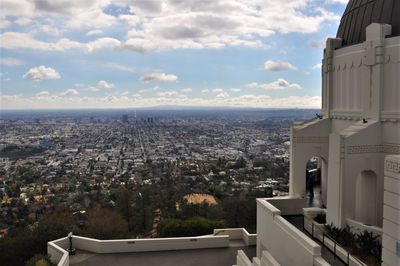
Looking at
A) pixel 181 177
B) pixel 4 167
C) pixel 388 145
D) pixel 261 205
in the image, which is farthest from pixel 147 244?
pixel 4 167

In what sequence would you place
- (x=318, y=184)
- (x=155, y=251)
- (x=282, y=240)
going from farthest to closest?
1. (x=155, y=251)
2. (x=318, y=184)
3. (x=282, y=240)

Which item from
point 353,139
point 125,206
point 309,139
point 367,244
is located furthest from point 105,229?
point 367,244

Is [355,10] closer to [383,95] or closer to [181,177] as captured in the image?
[383,95]

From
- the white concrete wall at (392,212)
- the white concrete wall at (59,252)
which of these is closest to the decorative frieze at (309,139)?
the white concrete wall at (392,212)

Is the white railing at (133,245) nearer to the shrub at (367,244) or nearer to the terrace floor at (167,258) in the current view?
the terrace floor at (167,258)

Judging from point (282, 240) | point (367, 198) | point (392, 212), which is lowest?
point (282, 240)

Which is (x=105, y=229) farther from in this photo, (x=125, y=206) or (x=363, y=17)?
(x=363, y=17)

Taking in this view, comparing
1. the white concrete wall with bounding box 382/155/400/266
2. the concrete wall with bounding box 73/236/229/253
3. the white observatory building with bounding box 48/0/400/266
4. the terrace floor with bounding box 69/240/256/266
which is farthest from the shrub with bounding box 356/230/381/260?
the concrete wall with bounding box 73/236/229/253
